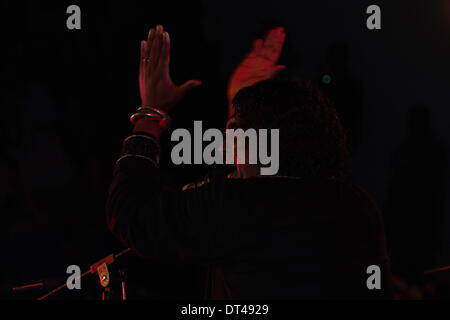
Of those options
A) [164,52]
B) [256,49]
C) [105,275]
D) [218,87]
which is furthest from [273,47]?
[218,87]

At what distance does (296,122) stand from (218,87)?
292 centimetres

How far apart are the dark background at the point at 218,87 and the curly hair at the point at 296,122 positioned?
255cm

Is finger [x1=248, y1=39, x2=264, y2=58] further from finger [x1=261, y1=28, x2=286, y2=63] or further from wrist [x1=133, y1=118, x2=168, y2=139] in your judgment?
wrist [x1=133, y1=118, x2=168, y2=139]

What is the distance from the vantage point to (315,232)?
926 millimetres

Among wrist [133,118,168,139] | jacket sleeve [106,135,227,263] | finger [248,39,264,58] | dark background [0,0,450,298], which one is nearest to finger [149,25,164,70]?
wrist [133,118,168,139]

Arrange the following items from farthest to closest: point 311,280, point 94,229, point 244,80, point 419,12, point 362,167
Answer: point 94,229 → point 362,167 → point 419,12 → point 244,80 → point 311,280

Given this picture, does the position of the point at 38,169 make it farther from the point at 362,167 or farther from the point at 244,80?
the point at 244,80

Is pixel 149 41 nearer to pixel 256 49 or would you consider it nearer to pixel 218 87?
pixel 256 49

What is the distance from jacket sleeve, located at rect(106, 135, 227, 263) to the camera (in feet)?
2.97

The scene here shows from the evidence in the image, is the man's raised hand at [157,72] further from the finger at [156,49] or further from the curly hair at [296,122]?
the curly hair at [296,122]

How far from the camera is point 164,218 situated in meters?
0.92

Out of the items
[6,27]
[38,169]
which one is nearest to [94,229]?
[38,169]

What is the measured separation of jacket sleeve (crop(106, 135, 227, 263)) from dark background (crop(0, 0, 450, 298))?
2.55 m
